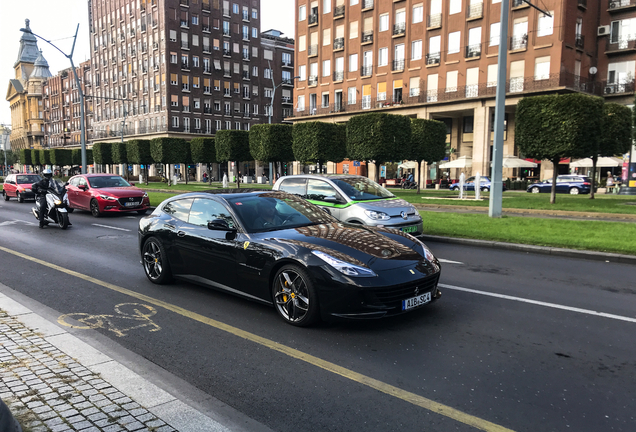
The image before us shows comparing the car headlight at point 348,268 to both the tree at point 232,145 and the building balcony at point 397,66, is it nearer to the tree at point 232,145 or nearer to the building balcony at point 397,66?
the tree at point 232,145

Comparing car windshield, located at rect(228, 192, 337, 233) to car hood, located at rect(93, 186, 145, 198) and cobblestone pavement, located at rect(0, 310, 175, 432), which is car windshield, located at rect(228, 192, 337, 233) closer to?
cobblestone pavement, located at rect(0, 310, 175, 432)

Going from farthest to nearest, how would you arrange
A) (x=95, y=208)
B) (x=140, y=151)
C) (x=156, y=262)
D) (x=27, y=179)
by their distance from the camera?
(x=140, y=151) < (x=27, y=179) < (x=95, y=208) < (x=156, y=262)

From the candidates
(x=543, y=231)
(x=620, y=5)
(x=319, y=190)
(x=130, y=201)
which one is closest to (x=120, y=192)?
(x=130, y=201)

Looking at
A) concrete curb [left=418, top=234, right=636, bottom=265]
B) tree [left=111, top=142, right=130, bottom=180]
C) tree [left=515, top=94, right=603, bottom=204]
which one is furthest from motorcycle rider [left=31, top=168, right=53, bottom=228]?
tree [left=111, top=142, right=130, bottom=180]

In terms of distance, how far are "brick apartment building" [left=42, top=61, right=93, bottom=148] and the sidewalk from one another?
103m

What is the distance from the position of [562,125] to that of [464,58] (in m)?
25.8

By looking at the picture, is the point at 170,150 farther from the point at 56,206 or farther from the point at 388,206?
the point at 388,206

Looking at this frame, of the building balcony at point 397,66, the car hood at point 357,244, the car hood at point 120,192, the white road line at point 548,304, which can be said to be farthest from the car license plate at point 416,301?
the building balcony at point 397,66

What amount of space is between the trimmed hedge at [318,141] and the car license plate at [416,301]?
2799 cm

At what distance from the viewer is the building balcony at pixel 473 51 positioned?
43031 mm

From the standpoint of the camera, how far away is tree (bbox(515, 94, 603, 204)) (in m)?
20.2

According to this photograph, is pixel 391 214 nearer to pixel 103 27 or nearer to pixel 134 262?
pixel 134 262

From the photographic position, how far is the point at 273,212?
243 inches

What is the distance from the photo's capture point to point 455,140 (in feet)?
161
